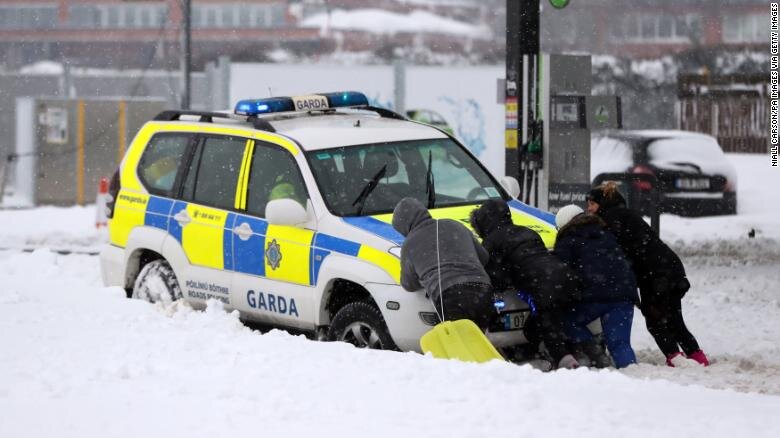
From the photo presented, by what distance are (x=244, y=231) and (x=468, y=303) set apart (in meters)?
1.99

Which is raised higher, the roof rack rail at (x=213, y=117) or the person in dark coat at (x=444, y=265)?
the roof rack rail at (x=213, y=117)

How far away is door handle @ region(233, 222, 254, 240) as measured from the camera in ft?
31.1

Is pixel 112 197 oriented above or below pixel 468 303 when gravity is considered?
above

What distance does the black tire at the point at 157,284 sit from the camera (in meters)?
10.2

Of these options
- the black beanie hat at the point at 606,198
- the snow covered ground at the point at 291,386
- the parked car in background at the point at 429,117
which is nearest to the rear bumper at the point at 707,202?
the parked car in background at the point at 429,117

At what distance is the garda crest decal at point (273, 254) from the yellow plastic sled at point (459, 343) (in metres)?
1.52

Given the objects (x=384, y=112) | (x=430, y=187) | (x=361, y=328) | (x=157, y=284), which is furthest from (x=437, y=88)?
(x=361, y=328)

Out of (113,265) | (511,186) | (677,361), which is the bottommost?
(677,361)

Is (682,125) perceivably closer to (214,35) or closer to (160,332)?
(160,332)

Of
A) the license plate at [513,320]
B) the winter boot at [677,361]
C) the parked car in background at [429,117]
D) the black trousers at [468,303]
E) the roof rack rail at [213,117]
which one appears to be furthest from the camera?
the parked car in background at [429,117]

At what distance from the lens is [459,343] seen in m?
7.96

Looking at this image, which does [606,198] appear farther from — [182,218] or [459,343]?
[182,218]

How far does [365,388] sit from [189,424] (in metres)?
1.03

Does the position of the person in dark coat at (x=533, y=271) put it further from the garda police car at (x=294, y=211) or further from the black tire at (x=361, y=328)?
the black tire at (x=361, y=328)
